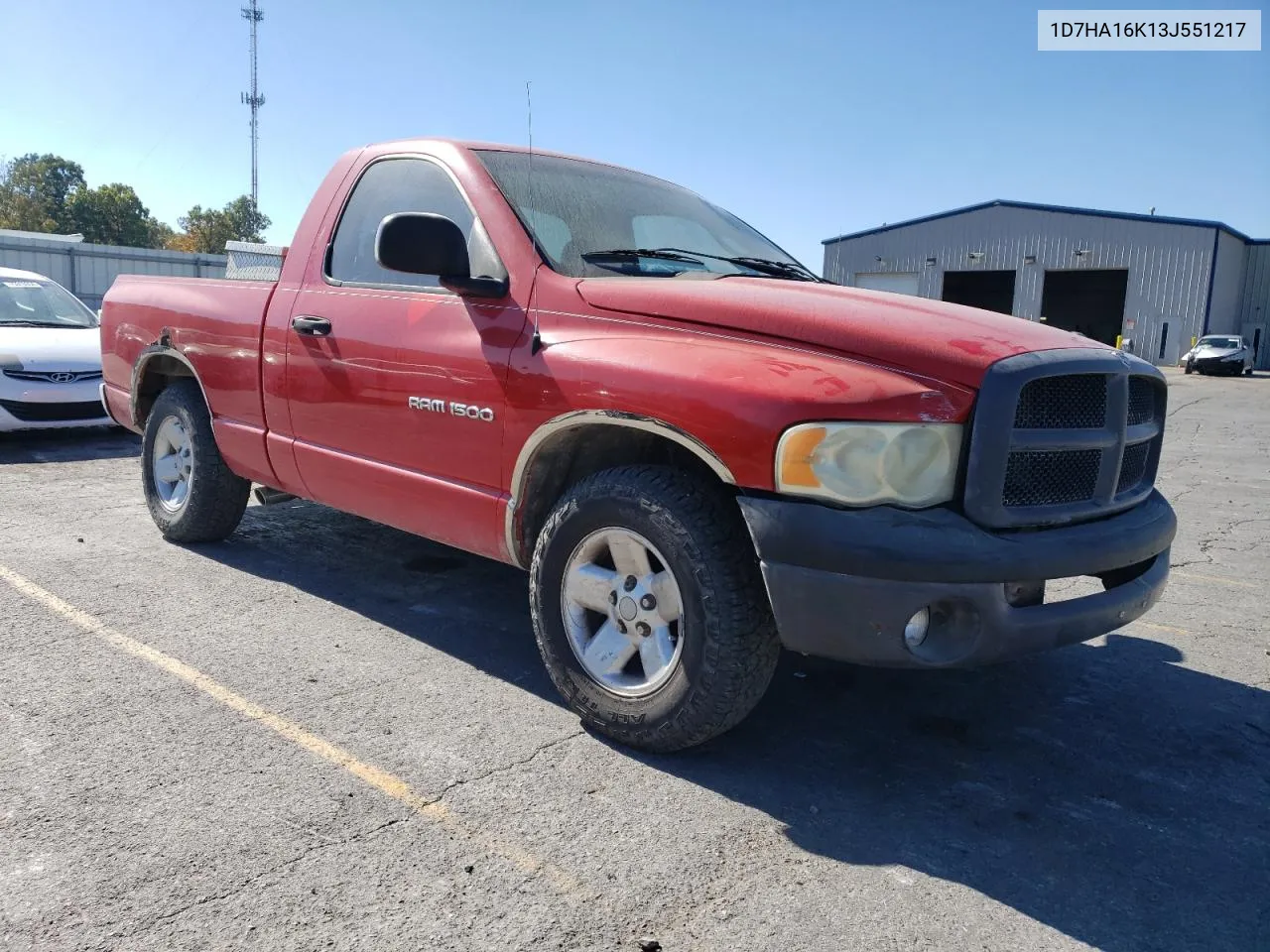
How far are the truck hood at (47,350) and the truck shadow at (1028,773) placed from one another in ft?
18.0

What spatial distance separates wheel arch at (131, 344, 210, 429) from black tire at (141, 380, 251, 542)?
0.08 metres

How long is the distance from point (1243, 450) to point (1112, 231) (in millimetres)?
28084

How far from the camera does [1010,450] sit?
8.45 feet

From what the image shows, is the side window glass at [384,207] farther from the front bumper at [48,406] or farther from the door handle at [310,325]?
the front bumper at [48,406]

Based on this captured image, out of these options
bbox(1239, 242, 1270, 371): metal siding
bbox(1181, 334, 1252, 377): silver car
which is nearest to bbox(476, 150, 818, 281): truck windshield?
bbox(1181, 334, 1252, 377): silver car

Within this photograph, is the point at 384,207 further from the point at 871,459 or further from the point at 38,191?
the point at 38,191

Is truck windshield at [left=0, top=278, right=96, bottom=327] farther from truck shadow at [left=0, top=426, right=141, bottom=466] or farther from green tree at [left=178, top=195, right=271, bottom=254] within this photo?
green tree at [left=178, top=195, right=271, bottom=254]

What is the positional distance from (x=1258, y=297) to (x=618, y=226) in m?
46.0

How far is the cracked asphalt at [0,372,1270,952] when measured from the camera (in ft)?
7.11

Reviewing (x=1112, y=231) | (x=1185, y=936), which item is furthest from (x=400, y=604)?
(x=1112, y=231)

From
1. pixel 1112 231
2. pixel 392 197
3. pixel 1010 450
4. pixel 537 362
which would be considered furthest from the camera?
pixel 1112 231

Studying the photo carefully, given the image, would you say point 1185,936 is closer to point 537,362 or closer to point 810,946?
point 810,946

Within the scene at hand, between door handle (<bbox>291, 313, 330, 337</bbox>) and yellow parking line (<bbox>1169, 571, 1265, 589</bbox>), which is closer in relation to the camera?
door handle (<bbox>291, 313, 330, 337</bbox>)

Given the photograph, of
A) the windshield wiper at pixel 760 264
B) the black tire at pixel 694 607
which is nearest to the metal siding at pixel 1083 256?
the windshield wiper at pixel 760 264
